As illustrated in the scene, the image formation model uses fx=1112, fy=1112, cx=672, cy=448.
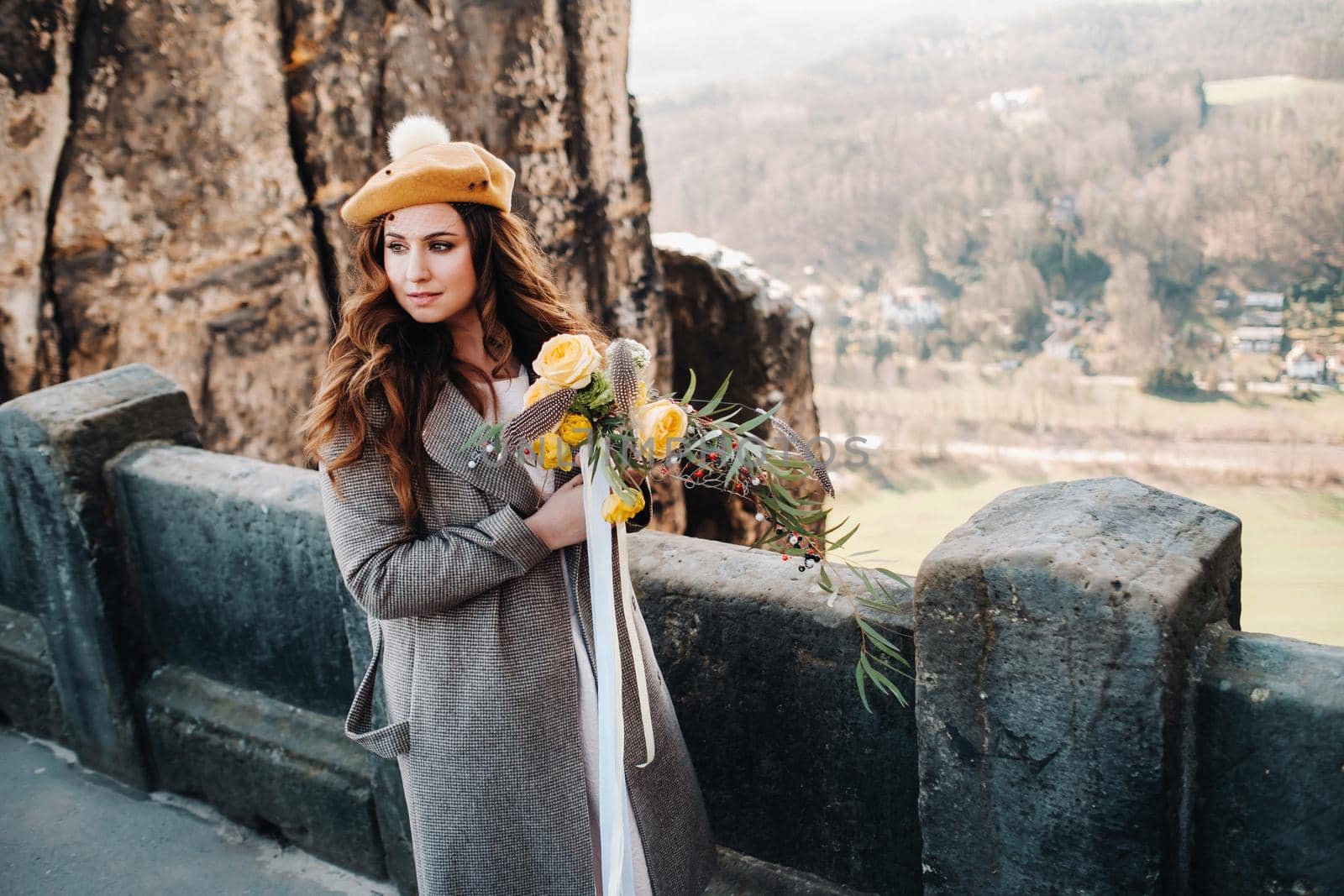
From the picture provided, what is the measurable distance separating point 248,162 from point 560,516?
5630 millimetres

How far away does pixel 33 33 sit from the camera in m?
5.44

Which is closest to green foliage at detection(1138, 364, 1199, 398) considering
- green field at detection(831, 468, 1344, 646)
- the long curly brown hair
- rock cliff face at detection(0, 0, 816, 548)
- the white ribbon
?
green field at detection(831, 468, 1344, 646)

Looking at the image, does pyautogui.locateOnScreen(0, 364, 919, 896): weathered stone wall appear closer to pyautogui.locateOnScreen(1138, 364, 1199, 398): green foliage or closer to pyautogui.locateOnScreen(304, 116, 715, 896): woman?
pyautogui.locateOnScreen(304, 116, 715, 896): woman

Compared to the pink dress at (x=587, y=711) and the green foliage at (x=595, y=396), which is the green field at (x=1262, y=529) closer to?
the pink dress at (x=587, y=711)

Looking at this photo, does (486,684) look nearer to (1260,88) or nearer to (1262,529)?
(1262,529)

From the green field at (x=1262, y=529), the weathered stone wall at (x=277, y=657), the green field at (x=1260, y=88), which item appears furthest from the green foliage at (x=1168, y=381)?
the weathered stone wall at (x=277, y=657)

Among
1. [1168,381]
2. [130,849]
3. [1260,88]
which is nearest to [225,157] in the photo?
[130,849]

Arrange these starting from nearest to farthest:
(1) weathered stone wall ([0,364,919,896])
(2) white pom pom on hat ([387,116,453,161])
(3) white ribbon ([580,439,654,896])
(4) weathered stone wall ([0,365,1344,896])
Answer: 1. (4) weathered stone wall ([0,365,1344,896])
2. (3) white ribbon ([580,439,654,896])
3. (2) white pom pom on hat ([387,116,453,161])
4. (1) weathered stone wall ([0,364,919,896])

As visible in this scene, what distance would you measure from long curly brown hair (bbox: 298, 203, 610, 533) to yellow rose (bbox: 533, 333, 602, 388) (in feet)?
1.02

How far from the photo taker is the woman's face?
1846 millimetres

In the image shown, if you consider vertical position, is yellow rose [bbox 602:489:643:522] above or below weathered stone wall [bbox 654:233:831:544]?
above

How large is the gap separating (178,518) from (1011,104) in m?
45.0

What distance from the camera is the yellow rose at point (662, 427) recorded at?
1.60 m

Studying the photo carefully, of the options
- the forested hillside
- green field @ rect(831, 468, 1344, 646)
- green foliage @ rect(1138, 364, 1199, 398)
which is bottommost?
green field @ rect(831, 468, 1344, 646)
